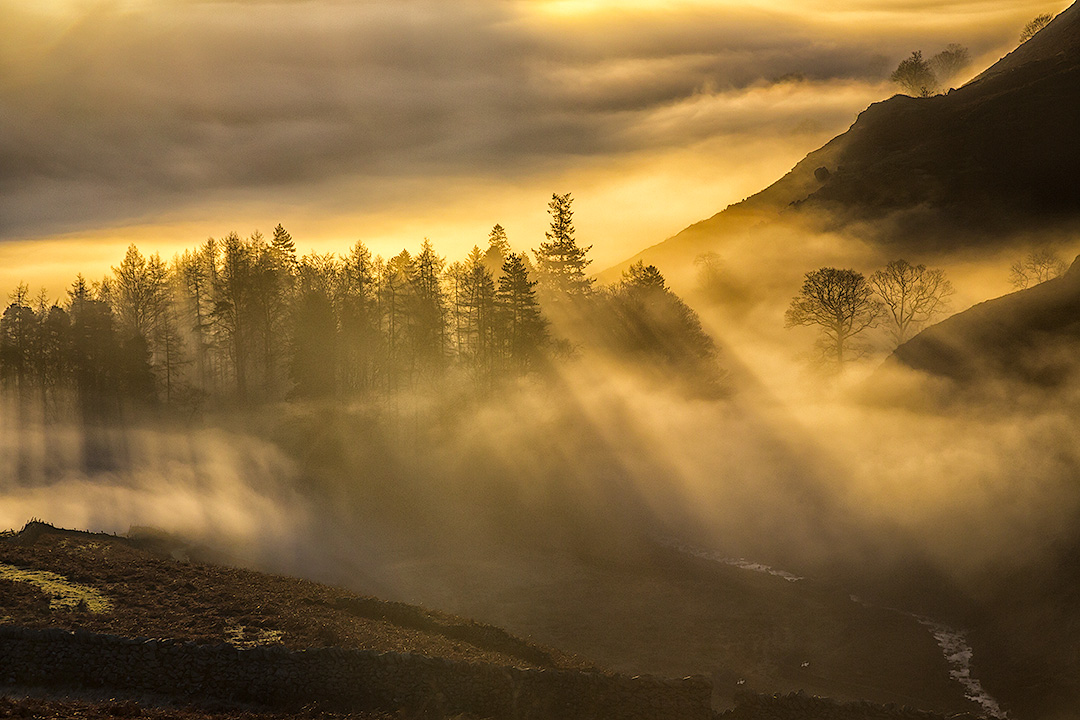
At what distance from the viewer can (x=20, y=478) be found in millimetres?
75312

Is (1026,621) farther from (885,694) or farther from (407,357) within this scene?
(407,357)

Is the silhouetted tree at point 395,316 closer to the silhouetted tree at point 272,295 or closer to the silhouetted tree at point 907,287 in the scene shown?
the silhouetted tree at point 272,295

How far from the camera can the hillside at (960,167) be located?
144 meters

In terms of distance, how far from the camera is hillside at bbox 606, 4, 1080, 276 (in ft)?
472

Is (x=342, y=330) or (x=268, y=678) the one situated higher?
(x=342, y=330)

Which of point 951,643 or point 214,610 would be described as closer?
point 214,610

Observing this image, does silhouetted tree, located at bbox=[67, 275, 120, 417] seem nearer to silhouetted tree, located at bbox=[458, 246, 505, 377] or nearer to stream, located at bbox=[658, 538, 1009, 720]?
silhouetted tree, located at bbox=[458, 246, 505, 377]

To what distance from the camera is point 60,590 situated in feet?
107

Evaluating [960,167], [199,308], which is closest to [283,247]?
[199,308]

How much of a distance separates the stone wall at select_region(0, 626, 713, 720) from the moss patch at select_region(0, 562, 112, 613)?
5202mm

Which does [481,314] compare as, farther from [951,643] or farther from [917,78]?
[917,78]

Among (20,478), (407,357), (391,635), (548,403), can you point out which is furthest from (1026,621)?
(20,478)

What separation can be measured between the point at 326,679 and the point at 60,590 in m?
15.3

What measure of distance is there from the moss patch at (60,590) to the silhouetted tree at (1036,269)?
410 feet
